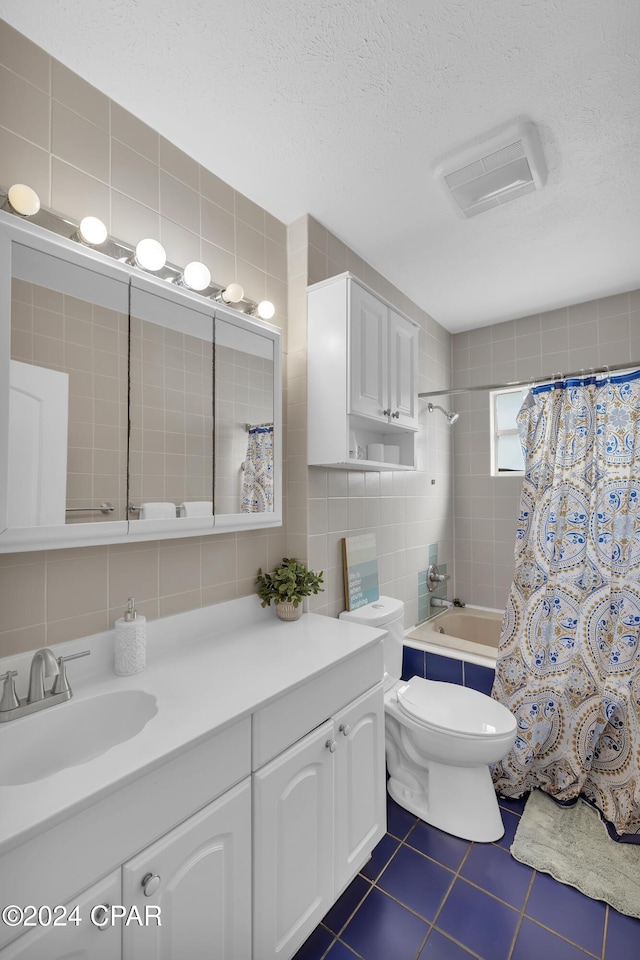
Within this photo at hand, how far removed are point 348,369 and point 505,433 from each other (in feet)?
6.31

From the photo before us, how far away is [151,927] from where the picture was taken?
872mm

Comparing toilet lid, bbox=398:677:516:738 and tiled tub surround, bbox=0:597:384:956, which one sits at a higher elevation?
tiled tub surround, bbox=0:597:384:956

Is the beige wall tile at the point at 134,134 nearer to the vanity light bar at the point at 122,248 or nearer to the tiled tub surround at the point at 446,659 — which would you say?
the vanity light bar at the point at 122,248

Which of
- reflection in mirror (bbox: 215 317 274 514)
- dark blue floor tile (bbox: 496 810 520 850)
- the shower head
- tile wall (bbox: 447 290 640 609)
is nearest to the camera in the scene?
reflection in mirror (bbox: 215 317 274 514)

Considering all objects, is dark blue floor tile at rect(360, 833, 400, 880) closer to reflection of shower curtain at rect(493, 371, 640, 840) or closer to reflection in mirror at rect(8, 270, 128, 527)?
reflection of shower curtain at rect(493, 371, 640, 840)

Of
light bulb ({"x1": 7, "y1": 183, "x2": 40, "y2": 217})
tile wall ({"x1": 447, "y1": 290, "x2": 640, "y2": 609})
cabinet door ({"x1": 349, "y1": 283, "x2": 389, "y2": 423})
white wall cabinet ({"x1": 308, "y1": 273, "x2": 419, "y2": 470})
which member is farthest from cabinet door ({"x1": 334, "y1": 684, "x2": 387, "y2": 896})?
tile wall ({"x1": 447, "y1": 290, "x2": 640, "y2": 609})

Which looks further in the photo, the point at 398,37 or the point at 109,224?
the point at 109,224

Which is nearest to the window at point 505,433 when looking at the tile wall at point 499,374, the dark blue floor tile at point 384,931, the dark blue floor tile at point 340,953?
the tile wall at point 499,374

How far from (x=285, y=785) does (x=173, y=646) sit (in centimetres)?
56

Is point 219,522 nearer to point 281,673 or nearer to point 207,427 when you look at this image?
point 207,427

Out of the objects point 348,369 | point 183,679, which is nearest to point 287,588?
point 183,679

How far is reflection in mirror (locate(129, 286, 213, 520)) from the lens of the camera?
4.34 feet

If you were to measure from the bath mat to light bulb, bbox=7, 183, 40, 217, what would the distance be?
2588 mm

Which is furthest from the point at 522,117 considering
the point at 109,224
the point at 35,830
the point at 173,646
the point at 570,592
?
the point at 35,830
